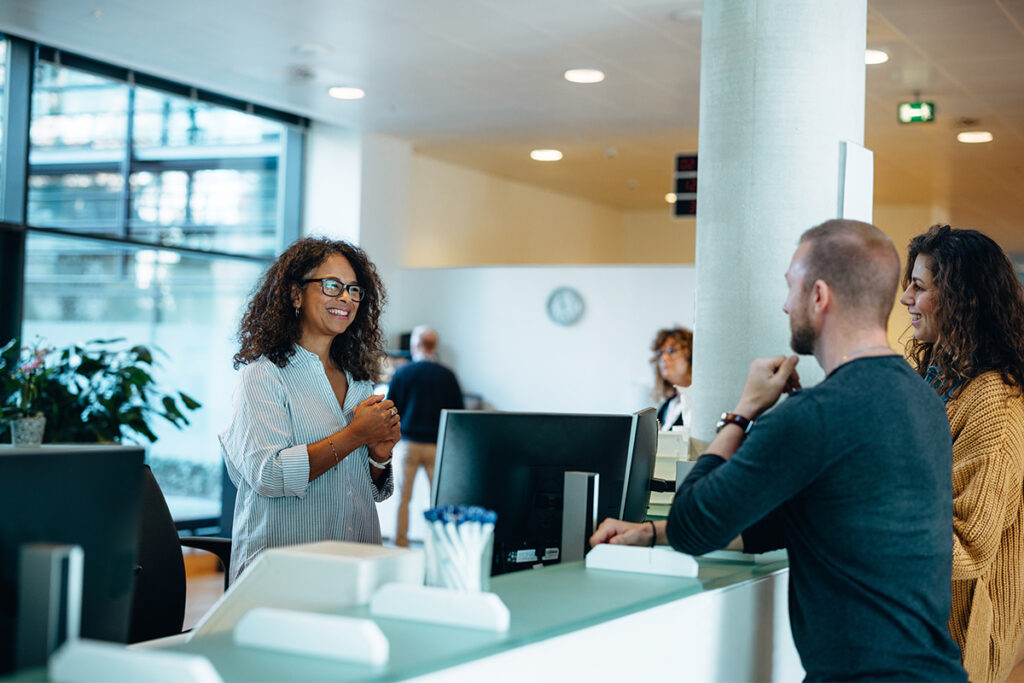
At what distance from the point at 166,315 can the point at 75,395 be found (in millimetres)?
2120

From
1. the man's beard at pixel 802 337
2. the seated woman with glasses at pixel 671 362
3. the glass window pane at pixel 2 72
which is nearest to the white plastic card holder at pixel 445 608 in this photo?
the man's beard at pixel 802 337

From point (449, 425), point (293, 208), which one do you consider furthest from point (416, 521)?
point (449, 425)

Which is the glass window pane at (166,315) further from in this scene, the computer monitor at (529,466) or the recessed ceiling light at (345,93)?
the computer monitor at (529,466)

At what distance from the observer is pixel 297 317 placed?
2973 mm

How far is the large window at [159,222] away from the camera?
6.99m

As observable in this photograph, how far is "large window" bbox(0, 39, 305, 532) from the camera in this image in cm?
699

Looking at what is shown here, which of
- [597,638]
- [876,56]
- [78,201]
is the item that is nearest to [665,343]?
[876,56]

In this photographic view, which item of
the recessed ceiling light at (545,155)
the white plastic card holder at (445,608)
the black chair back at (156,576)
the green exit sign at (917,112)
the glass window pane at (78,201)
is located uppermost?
the recessed ceiling light at (545,155)

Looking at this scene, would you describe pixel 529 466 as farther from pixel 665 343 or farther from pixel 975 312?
pixel 665 343

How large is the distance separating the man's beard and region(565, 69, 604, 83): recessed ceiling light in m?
4.92

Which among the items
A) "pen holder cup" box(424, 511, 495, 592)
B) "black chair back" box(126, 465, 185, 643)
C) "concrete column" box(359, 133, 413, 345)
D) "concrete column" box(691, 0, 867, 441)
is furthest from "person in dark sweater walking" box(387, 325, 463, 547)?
"pen holder cup" box(424, 511, 495, 592)

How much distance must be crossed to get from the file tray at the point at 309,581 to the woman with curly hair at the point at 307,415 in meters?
1.01

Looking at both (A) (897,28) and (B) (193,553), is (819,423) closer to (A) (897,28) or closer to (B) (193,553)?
(A) (897,28)

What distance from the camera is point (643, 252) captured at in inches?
511
